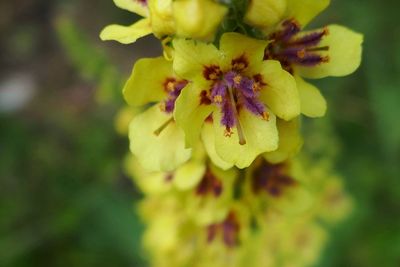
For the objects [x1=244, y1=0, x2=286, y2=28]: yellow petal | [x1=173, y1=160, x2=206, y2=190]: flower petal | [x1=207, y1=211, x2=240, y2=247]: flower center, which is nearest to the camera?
[x1=244, y1=0, x2=286, y2=28]: yellow petal

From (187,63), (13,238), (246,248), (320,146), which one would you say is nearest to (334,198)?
(320,146)

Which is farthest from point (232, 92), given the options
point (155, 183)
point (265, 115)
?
point (155, 183)

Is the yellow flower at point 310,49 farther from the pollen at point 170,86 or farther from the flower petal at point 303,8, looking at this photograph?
the pollen at point 170,86

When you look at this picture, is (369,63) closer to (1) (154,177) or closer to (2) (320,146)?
(2) (320,146)

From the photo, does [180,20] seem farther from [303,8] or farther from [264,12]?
[303,8]

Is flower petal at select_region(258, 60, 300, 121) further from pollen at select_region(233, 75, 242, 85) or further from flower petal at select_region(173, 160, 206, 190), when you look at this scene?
flower petal at select_region(173, 160, 206, 190)

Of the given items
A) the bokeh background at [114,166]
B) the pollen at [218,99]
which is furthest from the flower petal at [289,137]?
the bokeh background at [114,166]

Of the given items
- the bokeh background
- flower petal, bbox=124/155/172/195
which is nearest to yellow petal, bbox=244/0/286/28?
flower petal, bbox=124/155/172/195
